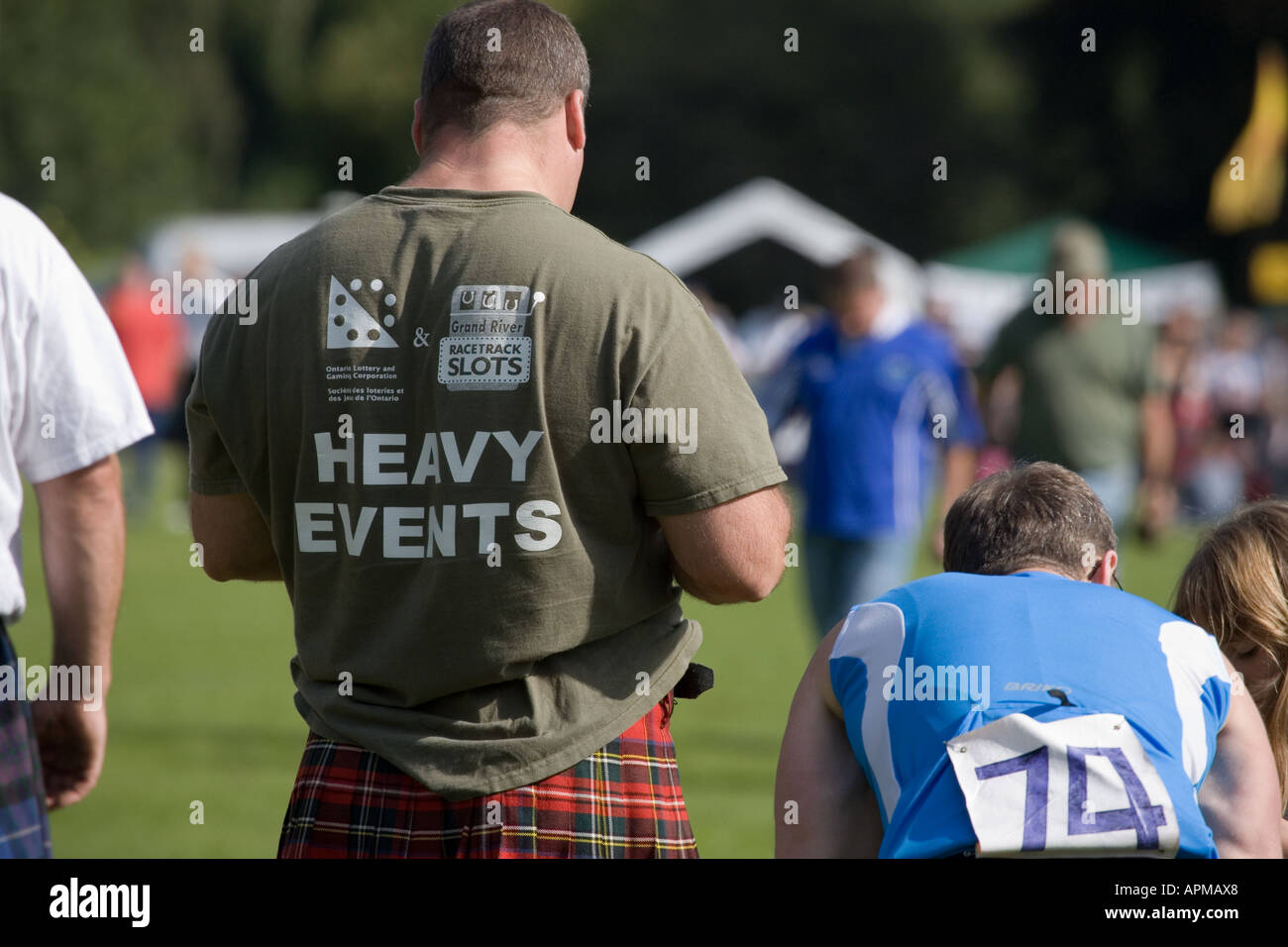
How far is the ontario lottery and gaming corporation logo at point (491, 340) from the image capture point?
2.47 meters

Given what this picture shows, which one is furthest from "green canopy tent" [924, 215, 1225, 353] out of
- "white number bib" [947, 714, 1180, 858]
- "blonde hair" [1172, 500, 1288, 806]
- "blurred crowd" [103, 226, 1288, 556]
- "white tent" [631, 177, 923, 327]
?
"white number bib" [947, 714, 1180, 858]

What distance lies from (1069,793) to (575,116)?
4.39 feet

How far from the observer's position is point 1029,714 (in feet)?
8.15

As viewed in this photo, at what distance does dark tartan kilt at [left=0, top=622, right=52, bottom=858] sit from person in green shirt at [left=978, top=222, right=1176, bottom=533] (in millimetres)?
5799

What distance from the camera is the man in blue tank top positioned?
7.85ft

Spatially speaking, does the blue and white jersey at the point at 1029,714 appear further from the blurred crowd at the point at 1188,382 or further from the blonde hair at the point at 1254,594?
the blurred crowd at the point at 1188,382

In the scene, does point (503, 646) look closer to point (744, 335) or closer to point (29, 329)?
point (29, 329)

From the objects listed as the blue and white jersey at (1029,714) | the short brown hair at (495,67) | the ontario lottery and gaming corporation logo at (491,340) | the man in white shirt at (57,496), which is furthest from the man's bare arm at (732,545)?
the man in white shirt at (57,496)

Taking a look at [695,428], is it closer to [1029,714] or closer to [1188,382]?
[1029,714]

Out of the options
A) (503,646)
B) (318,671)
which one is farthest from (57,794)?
(503,646)

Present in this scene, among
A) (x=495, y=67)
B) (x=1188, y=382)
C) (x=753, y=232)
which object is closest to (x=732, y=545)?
(x=495, y=67)

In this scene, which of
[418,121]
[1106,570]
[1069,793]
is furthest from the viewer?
[1106,570]

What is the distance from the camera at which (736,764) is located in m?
7.20

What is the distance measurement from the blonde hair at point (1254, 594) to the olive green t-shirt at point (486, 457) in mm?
1118
